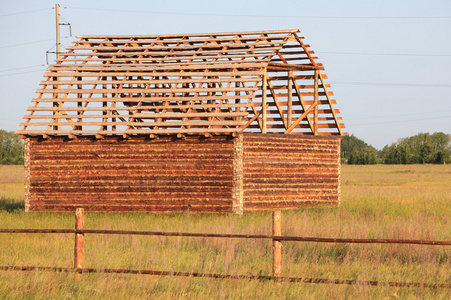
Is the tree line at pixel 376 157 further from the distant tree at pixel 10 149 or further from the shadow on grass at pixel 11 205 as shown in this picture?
the shadow on grass at pixel 11 205

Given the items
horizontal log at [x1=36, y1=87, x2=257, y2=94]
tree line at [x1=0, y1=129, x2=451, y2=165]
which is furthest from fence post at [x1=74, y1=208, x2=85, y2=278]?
tree line at [x1=0, y1=129, x2=451, y2=165]

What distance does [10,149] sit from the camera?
115062mm

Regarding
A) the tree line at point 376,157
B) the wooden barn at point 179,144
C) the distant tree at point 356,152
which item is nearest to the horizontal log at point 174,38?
the wooden barn at point 179,144

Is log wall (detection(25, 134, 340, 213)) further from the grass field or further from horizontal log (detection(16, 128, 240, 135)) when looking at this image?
the grass field

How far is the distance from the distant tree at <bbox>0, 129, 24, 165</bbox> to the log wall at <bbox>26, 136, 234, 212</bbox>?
292 feet

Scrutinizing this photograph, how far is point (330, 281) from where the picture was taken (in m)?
9.20

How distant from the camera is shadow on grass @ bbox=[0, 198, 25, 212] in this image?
24.0m

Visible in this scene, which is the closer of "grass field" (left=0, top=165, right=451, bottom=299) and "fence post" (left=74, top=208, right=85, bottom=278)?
"grass field" (left=0, top=165, right=451, bottom=299)

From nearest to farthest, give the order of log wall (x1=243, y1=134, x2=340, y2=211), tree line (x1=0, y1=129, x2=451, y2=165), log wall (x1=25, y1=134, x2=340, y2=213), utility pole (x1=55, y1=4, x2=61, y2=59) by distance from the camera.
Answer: log wall (x1=25, y1=134, x2=340, y2=213)
log wall (x1=243, y1=134, x2=340, y2=211)
utility pole (x1=55, y1=4, x2=61, y2=59)
tree line (x1=0, y1=129, x2=451, y2=165)

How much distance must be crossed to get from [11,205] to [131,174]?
6860 mm

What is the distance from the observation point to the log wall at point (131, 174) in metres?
21.3

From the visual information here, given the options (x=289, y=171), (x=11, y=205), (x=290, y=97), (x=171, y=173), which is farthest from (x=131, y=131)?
(x=11, y=205)

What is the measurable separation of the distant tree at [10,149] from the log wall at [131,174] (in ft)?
292

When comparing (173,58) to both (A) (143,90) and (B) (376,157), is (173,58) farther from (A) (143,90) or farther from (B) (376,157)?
(B) (376,157)
